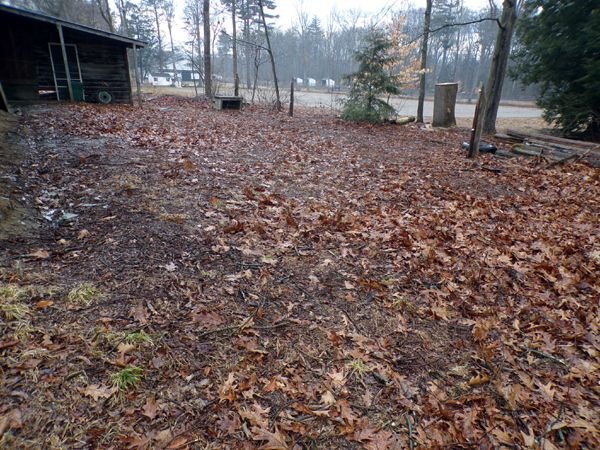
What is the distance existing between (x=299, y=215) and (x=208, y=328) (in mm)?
2480

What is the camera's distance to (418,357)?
2674mm

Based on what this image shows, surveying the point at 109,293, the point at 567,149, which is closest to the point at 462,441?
the point at 109,293

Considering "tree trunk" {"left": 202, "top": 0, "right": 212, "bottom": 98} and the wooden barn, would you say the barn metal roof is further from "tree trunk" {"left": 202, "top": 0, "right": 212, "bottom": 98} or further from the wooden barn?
"tree trunk" {"left": 202, "top": 0, "right": 212, "bottom": 98}

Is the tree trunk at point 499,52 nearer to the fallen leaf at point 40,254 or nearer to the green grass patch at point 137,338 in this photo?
the green grass patch at point 137,338

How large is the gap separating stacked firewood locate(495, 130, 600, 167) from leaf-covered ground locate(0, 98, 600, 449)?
291cm

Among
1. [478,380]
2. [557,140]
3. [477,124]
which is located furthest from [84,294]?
[557,140]

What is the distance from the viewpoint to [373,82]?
14.6 metres

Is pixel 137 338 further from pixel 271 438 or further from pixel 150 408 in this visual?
pixel 271 438

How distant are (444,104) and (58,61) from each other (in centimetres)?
1557

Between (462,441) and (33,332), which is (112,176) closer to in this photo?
(33,332)

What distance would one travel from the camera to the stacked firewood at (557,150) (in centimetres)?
823

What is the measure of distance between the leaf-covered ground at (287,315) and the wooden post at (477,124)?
3.34 metres

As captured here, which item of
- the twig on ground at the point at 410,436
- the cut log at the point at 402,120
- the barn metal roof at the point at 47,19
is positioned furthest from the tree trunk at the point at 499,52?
the barn metal roof at the point at 47,19

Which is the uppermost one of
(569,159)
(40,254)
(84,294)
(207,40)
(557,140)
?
(207,40)
